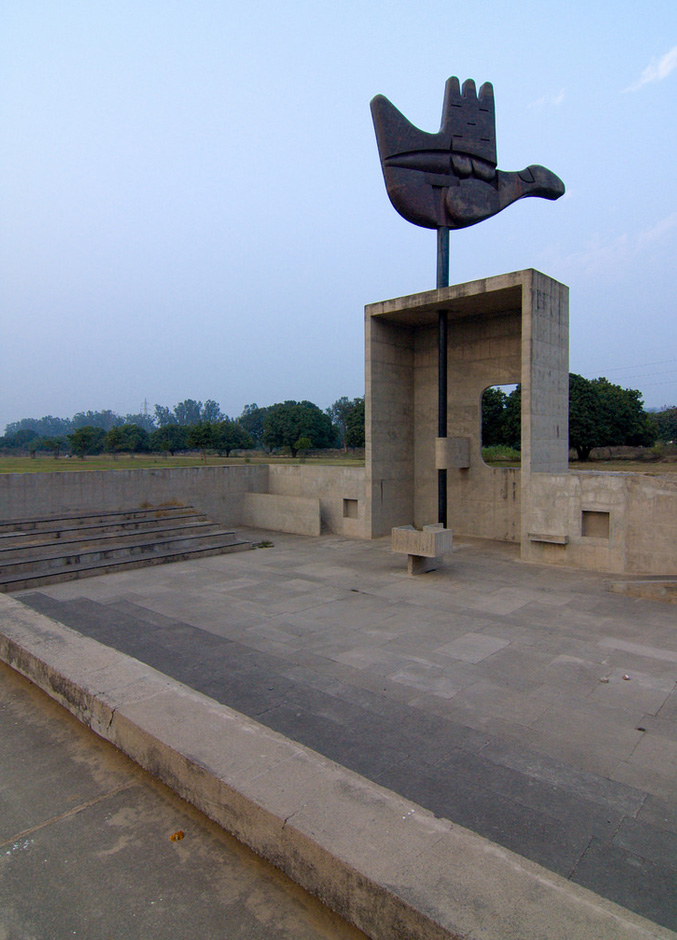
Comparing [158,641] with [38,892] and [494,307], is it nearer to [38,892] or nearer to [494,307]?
[38,892]

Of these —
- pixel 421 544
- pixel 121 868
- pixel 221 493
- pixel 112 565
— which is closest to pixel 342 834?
pixel 121 868

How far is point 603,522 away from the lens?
42.7 ft

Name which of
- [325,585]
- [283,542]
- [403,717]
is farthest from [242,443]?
[403,717]

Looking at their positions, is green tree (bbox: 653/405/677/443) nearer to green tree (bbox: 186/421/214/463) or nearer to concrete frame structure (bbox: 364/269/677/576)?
green tree (bbox: 186/421/214/463)

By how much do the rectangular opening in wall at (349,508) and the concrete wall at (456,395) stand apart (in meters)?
0.84

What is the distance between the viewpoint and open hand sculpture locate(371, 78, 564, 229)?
47.8ft

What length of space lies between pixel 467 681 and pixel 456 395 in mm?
12184

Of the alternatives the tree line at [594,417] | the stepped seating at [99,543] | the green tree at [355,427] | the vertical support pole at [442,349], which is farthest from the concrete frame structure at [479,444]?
the green tree at [355,427]

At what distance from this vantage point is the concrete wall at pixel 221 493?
16.7m

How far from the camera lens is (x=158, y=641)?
8305mm

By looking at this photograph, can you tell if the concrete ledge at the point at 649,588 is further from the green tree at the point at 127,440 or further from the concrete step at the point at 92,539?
the green tree at the point at 127,440

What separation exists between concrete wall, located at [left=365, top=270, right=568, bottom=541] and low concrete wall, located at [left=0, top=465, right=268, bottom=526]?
230 inches

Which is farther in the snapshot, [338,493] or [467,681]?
[338,493]

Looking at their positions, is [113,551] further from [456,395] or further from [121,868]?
[121,868]
